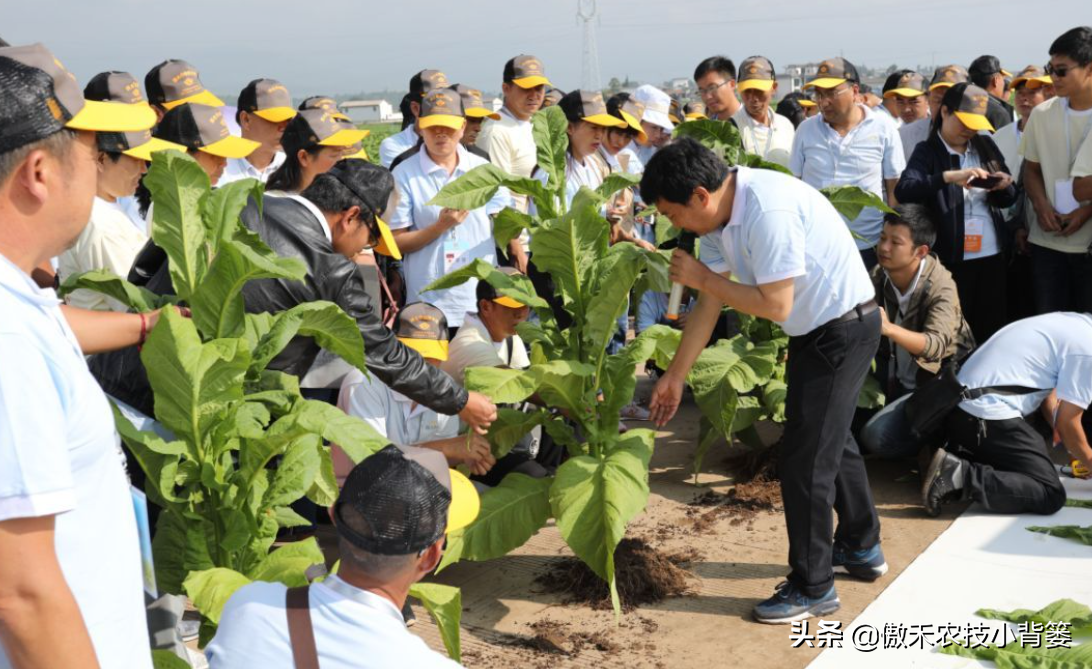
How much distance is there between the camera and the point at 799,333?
433cm

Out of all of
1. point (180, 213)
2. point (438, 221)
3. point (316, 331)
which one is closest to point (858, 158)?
point (438, 221)

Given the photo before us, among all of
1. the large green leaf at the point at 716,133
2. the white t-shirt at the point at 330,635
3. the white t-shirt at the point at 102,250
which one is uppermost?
the large green leaf at the point at 716,133

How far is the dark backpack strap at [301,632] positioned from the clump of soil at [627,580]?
2.60 metres

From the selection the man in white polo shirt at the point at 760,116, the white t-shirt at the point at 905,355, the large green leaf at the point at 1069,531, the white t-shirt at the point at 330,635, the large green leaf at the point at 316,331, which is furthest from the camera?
the man in white polo shirt at the point at 760,116

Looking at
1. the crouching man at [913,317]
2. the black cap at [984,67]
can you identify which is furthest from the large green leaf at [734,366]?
the black cap at [984,67]

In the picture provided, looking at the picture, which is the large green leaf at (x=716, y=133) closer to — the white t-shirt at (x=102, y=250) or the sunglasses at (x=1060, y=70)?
the sunglasses at (x=1060, y=70)

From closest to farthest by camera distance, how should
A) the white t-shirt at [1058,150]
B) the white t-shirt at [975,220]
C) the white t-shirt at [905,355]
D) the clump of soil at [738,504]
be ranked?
1. the clump of soil at [738,504]
2. the white t-shirt at [905,355]
3. the white t-shirt at [1058,150]
4. the white t-shirt at [975,220]

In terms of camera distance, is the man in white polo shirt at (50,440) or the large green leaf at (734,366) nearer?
the man in white polo shirt at (50,440)

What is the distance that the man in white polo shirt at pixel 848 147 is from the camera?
688 centimetres

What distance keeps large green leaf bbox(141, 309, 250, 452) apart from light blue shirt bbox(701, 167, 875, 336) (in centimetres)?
190

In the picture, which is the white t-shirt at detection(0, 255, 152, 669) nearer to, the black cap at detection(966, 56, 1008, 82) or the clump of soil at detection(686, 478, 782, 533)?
the clump of soil at detection(686, 478, 782, 533)

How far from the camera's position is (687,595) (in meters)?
4.68

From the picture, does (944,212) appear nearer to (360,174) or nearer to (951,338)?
(951,338)

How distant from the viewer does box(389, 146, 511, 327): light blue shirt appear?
606 centimetres
